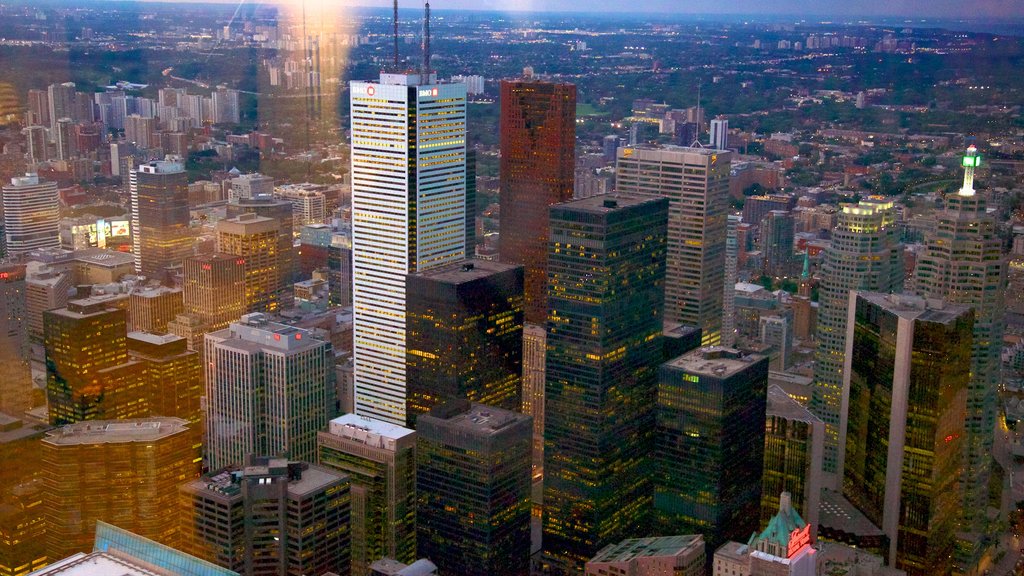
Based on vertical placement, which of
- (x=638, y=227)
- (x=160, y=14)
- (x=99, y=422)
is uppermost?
(x=160, y=14)

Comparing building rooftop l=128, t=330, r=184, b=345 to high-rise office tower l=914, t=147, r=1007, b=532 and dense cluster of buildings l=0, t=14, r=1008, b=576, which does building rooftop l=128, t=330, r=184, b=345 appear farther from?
high-rise office tower l=914, t=147, r=1007, b=532

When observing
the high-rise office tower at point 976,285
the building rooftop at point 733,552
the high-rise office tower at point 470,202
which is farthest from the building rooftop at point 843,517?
the high-rise office tower at point 470,202

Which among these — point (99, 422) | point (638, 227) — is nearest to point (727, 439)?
point (638, 227)

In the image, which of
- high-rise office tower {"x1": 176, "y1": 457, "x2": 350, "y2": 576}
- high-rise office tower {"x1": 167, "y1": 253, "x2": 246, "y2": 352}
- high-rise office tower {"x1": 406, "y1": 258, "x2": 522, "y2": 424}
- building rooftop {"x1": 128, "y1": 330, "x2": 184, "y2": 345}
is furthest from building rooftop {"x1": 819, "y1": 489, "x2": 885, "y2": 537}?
high-rise office tower {"x1": 167, "y1": 253, "x2": 246, "y2": 352}

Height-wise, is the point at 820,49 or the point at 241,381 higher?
the point at 820,49

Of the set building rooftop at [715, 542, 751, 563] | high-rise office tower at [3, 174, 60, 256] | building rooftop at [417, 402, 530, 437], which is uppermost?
high-rise office tower at [3, 174, 60, 256]

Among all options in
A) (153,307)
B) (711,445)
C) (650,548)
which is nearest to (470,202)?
(711,445)

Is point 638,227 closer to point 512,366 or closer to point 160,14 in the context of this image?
point 512,366

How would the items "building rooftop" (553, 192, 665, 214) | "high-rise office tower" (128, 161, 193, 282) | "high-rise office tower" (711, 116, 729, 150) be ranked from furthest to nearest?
1. "high-rise office tower" (128, 161, 193, 282)
2. "high-rise office tower" (711, 116, 729, 150)
3. "building rooftop" (553, 192, 665, 214)
